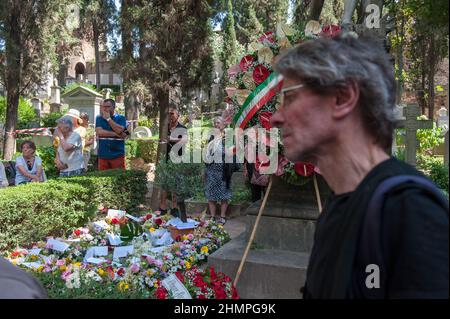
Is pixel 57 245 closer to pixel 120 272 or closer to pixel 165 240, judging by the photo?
pixel 165 240

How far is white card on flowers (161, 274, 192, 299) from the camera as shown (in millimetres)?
3306

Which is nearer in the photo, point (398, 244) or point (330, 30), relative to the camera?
point (398, 244)

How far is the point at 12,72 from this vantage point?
42.6 feet

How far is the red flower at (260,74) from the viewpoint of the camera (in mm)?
3686

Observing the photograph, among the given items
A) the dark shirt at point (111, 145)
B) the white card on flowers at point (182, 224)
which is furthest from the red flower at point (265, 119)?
the dark shirt at point (111, 145)

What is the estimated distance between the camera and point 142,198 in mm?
8297

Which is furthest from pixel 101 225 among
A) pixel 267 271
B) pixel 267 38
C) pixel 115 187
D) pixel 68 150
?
pixel 267 38

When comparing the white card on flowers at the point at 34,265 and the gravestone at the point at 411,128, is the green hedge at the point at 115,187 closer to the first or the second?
the white card on flowers at the point at 34,265

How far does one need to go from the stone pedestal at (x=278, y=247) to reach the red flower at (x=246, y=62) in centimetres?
102

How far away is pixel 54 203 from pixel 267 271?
11.2 feet

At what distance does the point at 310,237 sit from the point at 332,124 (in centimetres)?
260

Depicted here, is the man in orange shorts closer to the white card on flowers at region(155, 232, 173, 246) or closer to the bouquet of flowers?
the white card on flowers at region(155, 232, 173, 246)

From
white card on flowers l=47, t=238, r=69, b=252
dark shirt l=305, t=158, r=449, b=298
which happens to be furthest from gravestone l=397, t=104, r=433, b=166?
dark shirt l=305, t=158, r=449, b=298

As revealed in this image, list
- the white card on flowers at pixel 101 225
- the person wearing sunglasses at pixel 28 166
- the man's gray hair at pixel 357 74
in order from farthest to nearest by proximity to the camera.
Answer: the person wearing sunglasses at pixel 28 166 < the white card on flowers at pixel 101 225 < the man's gray hair at pixel 357 74
